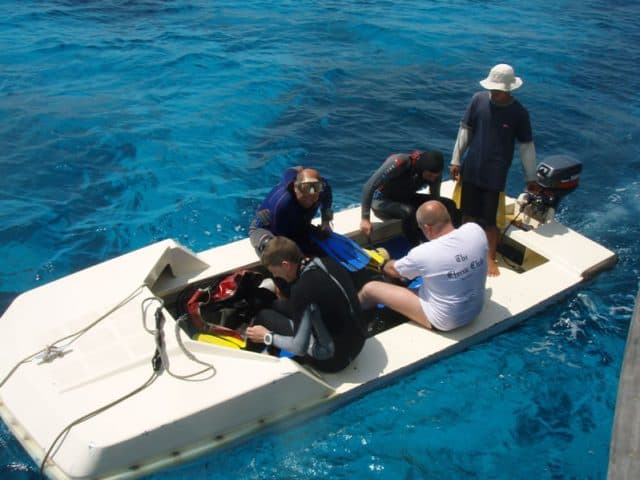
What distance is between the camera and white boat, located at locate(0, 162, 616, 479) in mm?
3344

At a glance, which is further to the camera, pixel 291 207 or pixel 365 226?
pixel 365 226

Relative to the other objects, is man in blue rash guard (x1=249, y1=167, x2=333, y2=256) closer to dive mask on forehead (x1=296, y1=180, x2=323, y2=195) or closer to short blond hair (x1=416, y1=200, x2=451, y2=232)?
dive mask on forehead (x1=296, y1=180, x2=323, y2=195)

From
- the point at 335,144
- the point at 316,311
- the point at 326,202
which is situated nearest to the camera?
the point at 316,311

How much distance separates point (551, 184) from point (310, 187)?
2502 mm

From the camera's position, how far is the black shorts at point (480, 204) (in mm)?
5262

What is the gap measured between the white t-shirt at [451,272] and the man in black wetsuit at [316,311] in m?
0.63

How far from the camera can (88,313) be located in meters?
4.01

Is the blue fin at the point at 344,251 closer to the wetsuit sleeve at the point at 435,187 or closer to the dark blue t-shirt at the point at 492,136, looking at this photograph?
the wetsuit sleeve at the point at 435,187

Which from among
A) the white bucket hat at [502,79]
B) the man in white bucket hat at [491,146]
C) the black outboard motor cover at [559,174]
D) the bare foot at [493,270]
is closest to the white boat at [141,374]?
the bare foot at [493,270]

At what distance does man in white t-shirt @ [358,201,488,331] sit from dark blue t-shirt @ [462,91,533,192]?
1.20 metres

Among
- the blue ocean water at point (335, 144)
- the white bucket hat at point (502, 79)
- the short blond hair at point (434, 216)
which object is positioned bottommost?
the blue ocean water at point (335, 144)

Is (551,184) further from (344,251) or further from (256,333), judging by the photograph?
(256,333)

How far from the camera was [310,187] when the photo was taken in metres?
4.44

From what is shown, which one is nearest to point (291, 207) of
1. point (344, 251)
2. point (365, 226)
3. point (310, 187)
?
point (310, 187)
